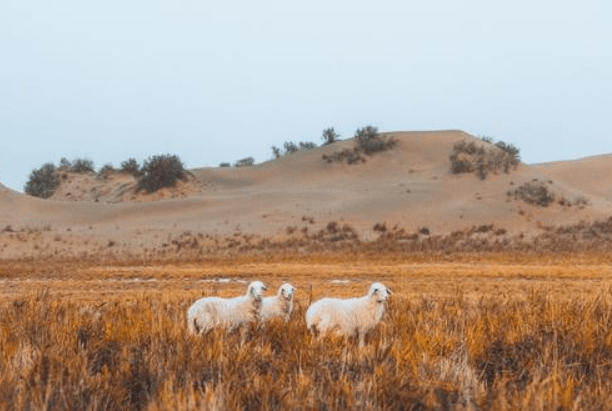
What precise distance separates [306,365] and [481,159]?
61.3 meters

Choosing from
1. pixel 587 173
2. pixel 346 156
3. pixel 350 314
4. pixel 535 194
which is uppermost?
pixel 346 156

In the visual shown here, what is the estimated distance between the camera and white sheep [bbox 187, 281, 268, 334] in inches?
388

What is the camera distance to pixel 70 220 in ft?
189

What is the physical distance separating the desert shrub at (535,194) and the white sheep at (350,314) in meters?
48.0

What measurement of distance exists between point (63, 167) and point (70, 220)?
3768 centimetres

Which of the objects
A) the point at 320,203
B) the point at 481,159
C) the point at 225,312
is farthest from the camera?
the point at 481,159

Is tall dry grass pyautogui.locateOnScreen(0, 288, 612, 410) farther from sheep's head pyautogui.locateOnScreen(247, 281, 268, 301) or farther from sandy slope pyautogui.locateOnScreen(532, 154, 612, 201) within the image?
sandy slope pyautogui.locateOnScreen(532, 154, 612, 201)

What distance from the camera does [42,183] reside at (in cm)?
8762

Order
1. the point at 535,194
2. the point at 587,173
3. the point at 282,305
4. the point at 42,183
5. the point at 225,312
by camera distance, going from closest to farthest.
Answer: the point at 225,312, the point at 282,305, the point at 535,194, the point at 42,183, the point at 587,173

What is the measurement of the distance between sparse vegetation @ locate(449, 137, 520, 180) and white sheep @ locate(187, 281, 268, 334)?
55.1 meters

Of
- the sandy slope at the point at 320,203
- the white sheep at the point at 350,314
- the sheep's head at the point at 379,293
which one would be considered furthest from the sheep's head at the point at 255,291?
the sandy slope at the point at 320,203

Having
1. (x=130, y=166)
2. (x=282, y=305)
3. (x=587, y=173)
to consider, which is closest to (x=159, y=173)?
(x=130, y=166)

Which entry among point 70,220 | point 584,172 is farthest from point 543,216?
point 584,172

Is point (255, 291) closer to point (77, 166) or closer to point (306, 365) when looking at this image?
point (306, 365)
